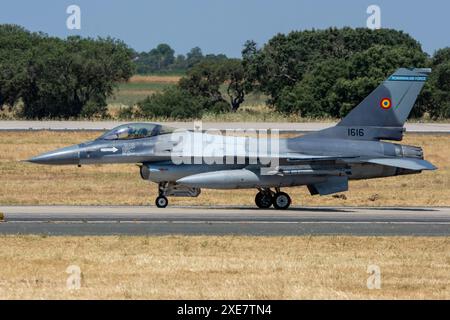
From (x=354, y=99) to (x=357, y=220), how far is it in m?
38.5

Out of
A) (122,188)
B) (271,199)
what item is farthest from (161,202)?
(122,188)

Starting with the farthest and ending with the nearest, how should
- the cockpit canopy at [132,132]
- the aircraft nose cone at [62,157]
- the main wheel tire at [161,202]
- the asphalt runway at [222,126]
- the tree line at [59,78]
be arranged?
the tree line at [59,78] → the asphalt runway at [222,126] → the main wheel tire at [161,202] → the cockpit canopy at [132,132] → the aircraft nose cone at [62,157]

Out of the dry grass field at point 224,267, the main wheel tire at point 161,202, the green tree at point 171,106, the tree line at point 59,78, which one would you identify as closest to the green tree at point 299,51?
the green tree at point 171,106

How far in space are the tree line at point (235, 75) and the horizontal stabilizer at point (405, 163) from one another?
34721mm

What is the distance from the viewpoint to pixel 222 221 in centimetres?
2448

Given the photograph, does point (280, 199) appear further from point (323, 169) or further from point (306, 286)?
point (306, 286)

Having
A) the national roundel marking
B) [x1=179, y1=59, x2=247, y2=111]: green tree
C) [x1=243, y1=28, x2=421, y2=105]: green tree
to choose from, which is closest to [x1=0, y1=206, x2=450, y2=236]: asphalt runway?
the national roundel marking

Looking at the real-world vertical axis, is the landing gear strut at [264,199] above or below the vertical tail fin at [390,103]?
below

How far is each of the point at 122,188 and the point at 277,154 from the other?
30.2 feet

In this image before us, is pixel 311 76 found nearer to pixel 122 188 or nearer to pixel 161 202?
pixel 122 188

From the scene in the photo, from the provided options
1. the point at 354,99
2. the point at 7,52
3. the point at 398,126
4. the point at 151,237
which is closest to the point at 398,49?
the point at 354,99

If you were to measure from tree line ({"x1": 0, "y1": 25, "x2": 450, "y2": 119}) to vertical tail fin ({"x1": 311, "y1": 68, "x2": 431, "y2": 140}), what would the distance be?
3397cm

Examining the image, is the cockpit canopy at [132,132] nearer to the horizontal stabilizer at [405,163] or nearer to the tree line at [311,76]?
the horizontal stabilizer at [405,163]

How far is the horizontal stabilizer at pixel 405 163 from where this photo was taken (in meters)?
27.1
